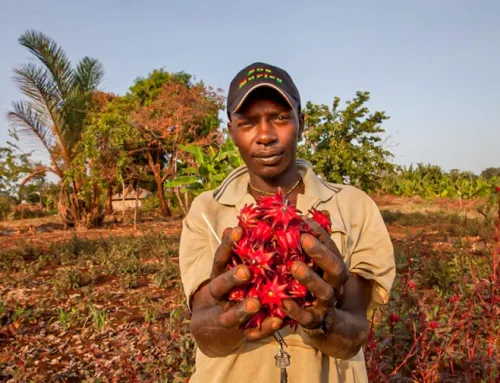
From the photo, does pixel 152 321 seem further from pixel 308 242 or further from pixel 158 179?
pixel 158 179

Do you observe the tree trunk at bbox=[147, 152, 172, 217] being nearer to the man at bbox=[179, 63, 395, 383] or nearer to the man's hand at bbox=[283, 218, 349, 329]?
the man at bbox=[179, 63, 395, 383]

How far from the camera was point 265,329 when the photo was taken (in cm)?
109

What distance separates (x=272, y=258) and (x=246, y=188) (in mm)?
680

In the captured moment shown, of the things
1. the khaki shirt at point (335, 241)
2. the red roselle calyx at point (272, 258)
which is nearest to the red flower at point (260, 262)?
the red roselle calyx at point (272, 258)

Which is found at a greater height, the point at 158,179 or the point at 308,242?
Result: the point at 158,179

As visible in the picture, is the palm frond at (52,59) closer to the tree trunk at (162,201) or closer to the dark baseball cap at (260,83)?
the tree trunk at (162,201)

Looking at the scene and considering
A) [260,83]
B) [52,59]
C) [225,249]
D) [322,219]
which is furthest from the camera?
[52,59]

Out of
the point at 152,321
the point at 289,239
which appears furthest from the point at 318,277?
the point at 152,321

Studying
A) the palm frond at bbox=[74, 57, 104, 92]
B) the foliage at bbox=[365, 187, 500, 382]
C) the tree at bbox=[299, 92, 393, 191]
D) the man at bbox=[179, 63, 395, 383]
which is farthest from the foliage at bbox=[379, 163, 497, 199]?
the man at bbox=[179, 63, 395, 383]

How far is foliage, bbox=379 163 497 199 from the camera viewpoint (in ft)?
94.9

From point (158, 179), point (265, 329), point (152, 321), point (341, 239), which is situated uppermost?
point (158, 179)

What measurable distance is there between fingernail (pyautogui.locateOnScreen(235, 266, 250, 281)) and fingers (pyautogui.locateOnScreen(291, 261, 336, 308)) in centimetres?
12

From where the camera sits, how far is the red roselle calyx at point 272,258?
1.09 meters

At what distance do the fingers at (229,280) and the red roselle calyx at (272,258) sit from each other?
0.05 meters
